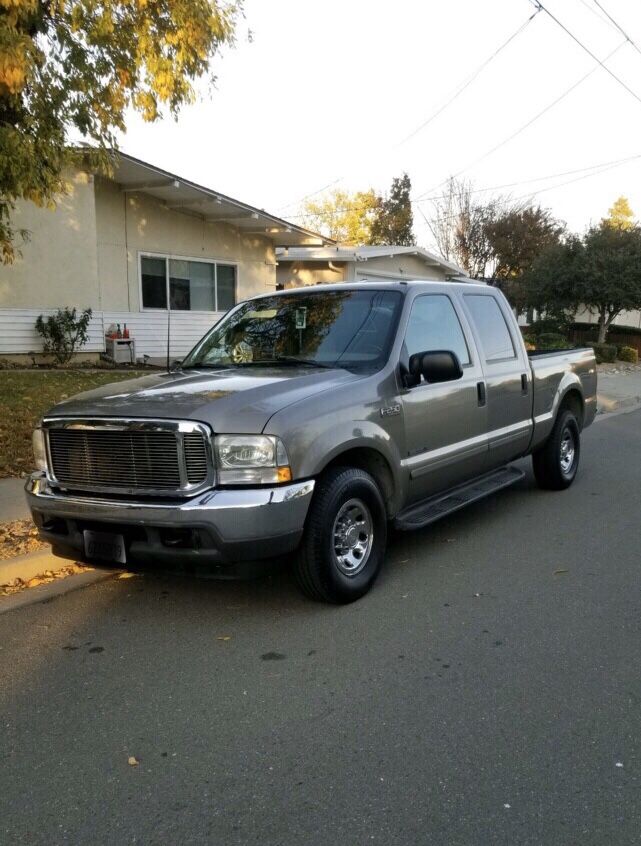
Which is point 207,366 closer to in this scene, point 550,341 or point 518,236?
point 550,341

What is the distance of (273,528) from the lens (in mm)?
3781

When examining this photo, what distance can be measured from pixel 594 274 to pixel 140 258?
50.8 ft

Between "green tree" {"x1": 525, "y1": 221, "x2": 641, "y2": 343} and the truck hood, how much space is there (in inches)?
871

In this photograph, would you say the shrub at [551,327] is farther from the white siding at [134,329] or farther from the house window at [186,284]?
the white siding at [134,329]

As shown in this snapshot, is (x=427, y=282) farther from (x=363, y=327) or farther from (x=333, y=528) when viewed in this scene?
(x=333, y=528)

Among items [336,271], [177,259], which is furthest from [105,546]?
[336,271]

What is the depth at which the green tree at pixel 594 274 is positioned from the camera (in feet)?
78.4

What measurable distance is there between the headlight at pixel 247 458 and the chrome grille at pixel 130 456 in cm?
7

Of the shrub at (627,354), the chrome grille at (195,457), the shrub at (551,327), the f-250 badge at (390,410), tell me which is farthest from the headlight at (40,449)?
the shrub at (551,327)

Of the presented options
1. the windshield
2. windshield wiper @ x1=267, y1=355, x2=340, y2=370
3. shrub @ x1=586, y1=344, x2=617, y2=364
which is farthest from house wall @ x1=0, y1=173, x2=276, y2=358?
shrub @ x1=586, y1=344, x2=617, y2=364

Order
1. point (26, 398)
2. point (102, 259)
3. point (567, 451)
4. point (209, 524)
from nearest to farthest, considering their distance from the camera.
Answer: point (209, 524), point (567, 451), point (26, 398), point (102, 259)

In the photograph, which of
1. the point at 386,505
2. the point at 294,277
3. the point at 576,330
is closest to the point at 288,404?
the point at 386,505

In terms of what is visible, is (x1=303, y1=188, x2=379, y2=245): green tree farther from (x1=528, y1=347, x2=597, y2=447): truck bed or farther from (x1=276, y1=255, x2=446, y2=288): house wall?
(x1=528, y1=347, x2=597, y2=447): truck bed

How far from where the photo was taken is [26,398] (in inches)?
397
